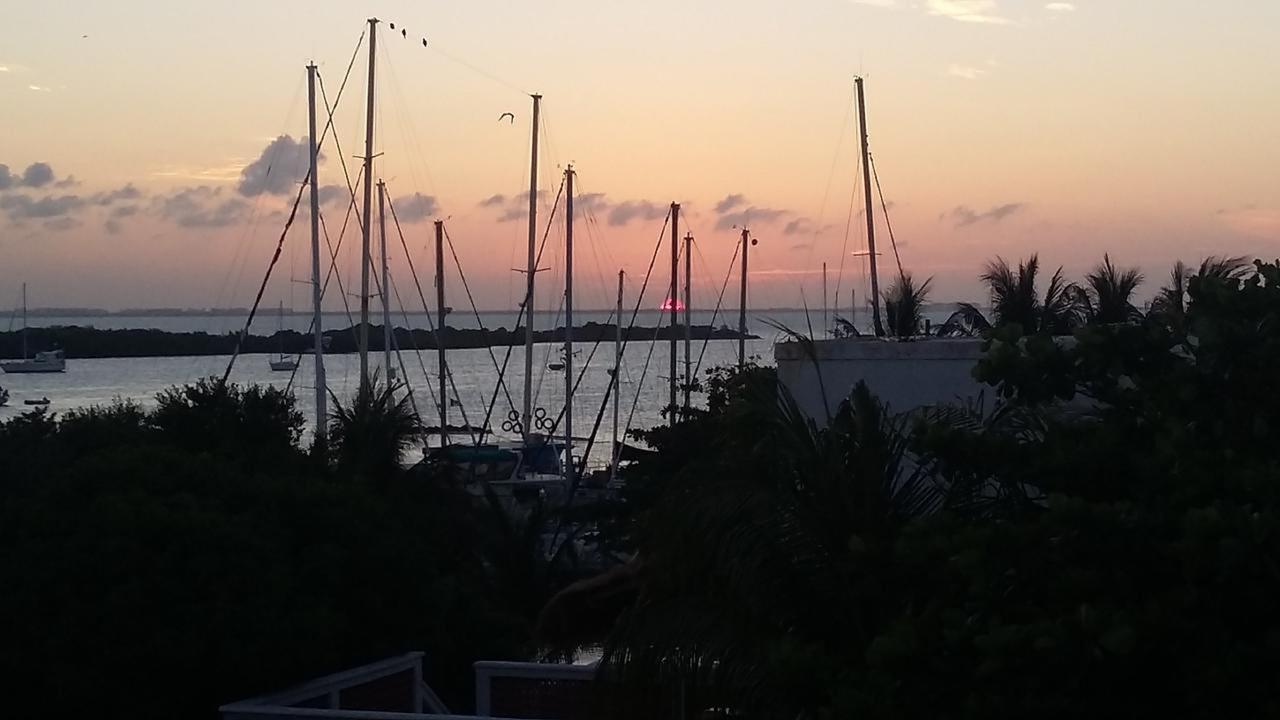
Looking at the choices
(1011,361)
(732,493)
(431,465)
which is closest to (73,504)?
(732,493)

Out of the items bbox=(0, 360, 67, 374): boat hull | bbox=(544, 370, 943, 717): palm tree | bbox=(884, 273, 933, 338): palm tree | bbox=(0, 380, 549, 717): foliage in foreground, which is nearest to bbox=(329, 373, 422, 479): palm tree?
bbox=(0, 380, 549, 717): foliage in foreground

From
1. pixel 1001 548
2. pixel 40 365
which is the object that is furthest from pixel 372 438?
pixel 40 365

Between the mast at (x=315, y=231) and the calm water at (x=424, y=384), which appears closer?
the mast at (x=315, y=231)

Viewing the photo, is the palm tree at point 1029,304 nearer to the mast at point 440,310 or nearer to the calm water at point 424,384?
the mast at point 440,310

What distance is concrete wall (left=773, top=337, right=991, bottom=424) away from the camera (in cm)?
1196

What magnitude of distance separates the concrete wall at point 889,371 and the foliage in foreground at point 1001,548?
3.54 m

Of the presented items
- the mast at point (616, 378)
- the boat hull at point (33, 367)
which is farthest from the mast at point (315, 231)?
the boat hull at point (33, 367)

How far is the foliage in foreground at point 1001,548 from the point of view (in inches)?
229

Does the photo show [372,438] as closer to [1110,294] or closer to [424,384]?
[1110,294]

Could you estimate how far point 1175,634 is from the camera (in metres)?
5.82

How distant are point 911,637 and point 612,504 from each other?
29934mm

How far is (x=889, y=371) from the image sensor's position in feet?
40.0

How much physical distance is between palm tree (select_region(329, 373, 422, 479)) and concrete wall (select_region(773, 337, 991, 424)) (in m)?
12.6

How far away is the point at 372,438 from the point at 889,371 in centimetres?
1412
